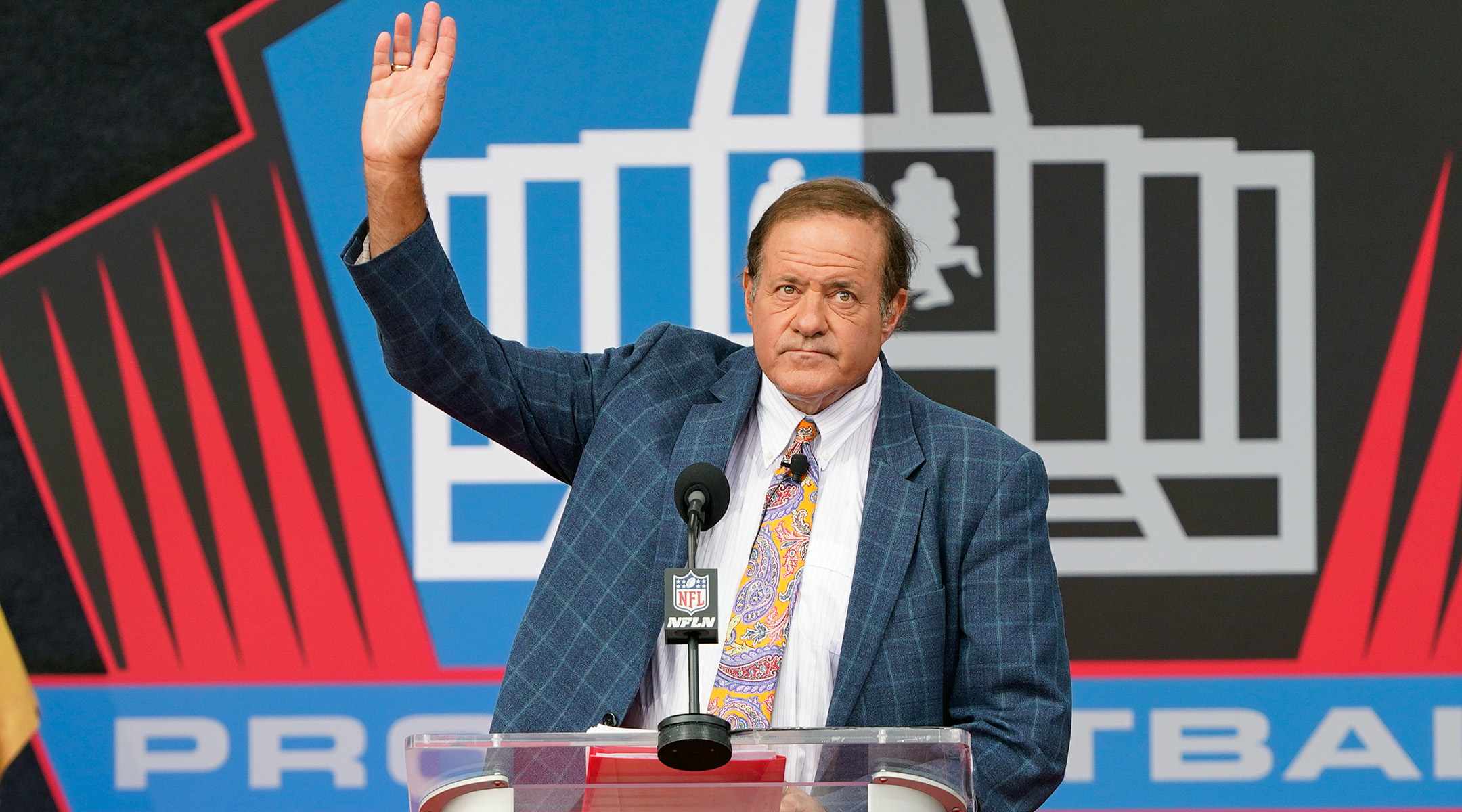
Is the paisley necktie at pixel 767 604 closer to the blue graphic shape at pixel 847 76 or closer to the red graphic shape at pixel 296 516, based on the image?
the blue graphic shape at pixel 847 76

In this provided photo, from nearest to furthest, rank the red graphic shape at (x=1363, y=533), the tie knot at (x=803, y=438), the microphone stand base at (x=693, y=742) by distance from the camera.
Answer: the microphone stand base at (x=693, y=742) → the tie knot at (x=803, y=438) → the red graphic shape at (x=1363, y=533)

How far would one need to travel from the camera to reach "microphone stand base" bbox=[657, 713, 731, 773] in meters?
1.25

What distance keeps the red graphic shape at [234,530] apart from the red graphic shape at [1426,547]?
7.92 feet

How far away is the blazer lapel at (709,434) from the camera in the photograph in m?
1.85

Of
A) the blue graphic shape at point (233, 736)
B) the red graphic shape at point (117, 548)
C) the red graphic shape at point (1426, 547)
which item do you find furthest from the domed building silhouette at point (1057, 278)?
the red graphic shape at point (117, 548)

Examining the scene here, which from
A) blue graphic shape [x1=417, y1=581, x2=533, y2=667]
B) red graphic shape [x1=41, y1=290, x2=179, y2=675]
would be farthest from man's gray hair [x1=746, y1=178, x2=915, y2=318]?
red graphic shape [x1=41, y1=290, x2=179, y2=675]

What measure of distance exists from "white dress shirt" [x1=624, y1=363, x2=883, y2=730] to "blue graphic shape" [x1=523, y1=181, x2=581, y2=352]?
131 cm

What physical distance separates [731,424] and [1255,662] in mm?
1818

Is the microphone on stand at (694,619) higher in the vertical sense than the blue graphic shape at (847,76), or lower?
lower

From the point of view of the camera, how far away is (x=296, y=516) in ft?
10.7

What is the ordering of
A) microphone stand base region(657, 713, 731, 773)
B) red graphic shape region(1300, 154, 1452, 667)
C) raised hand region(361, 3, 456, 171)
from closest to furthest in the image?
microphone stand base region(657, 713, 731, 773) < raised hand region(361, 3, 456, 171) < red graphic shape region(1300, 154, 1452, 667)

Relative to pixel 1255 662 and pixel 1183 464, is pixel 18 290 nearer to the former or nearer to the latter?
pixel 1183 464

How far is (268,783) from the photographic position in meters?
3.24

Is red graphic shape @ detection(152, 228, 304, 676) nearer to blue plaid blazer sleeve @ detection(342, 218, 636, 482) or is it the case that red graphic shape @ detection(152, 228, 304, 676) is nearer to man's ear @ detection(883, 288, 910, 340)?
blue plaid blazer sleeve @ detection(342, 218, 636, 482)
